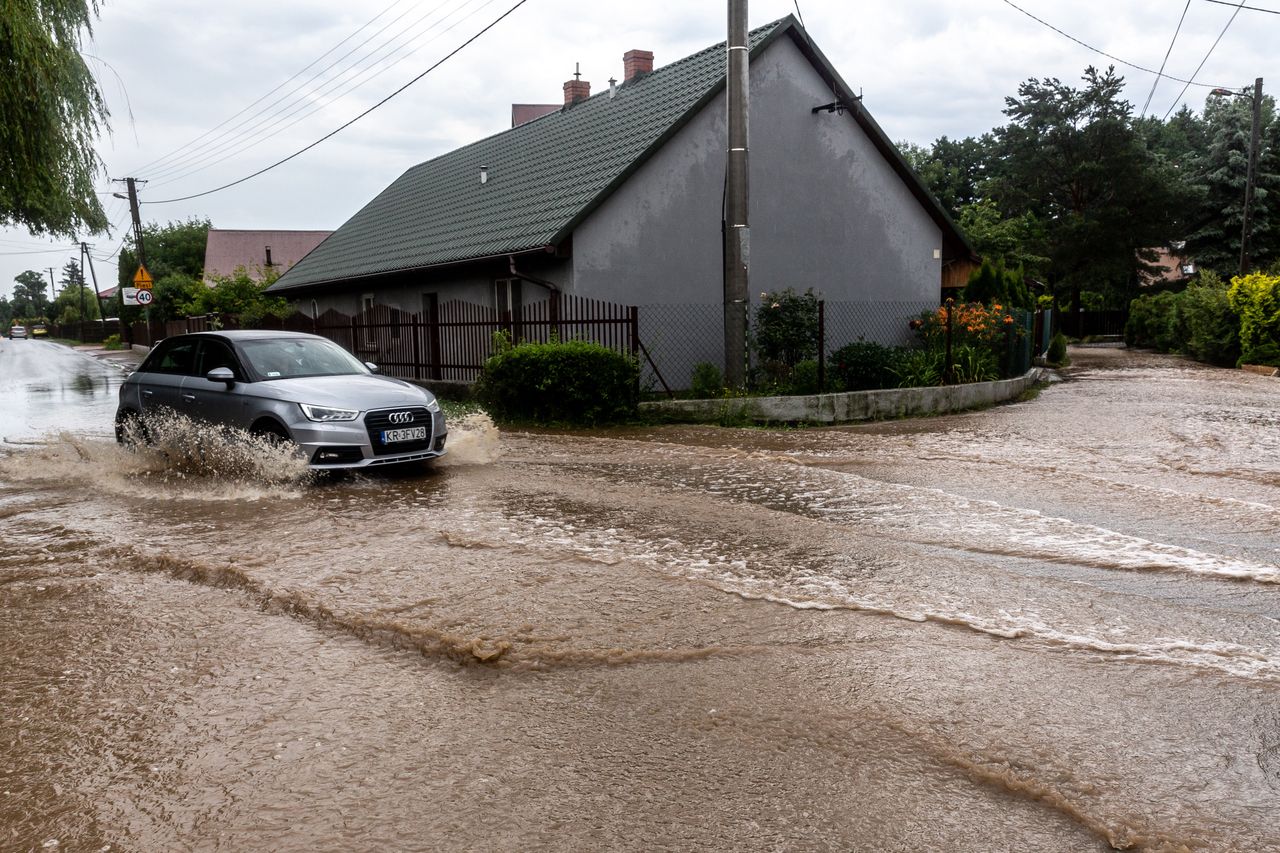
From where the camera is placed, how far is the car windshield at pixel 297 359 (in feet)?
34.1

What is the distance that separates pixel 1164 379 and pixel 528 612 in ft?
73.2

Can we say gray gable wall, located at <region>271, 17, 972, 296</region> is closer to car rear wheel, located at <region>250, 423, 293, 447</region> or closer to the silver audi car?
the silver audi car

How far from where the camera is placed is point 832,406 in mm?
15422

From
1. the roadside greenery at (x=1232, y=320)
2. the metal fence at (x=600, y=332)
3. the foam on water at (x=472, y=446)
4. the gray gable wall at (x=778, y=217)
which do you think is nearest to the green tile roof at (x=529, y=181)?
the gray gable wall at (x=778, y=217)

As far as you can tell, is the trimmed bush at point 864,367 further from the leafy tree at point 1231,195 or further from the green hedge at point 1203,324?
the leafy tree at point 1231,195

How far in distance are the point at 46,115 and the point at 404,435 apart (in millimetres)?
6062

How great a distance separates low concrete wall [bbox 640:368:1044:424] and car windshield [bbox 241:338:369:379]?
4975 millimetres

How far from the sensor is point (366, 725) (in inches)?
160

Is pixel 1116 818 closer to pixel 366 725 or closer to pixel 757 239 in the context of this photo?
pixel 366 725

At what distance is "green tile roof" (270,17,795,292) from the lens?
1822 centimetres

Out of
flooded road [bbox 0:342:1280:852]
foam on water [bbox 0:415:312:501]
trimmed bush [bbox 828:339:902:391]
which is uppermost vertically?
trimmed bush [bbox 828:339:902:391]

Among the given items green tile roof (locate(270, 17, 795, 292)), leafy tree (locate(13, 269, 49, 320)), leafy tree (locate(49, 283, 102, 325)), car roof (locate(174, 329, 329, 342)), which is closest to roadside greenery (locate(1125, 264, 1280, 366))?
green tile roof (locate(270, 17, 795, 292))

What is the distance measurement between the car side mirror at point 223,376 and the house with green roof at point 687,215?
7.59m

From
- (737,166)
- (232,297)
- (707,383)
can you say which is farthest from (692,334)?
(232,297)
